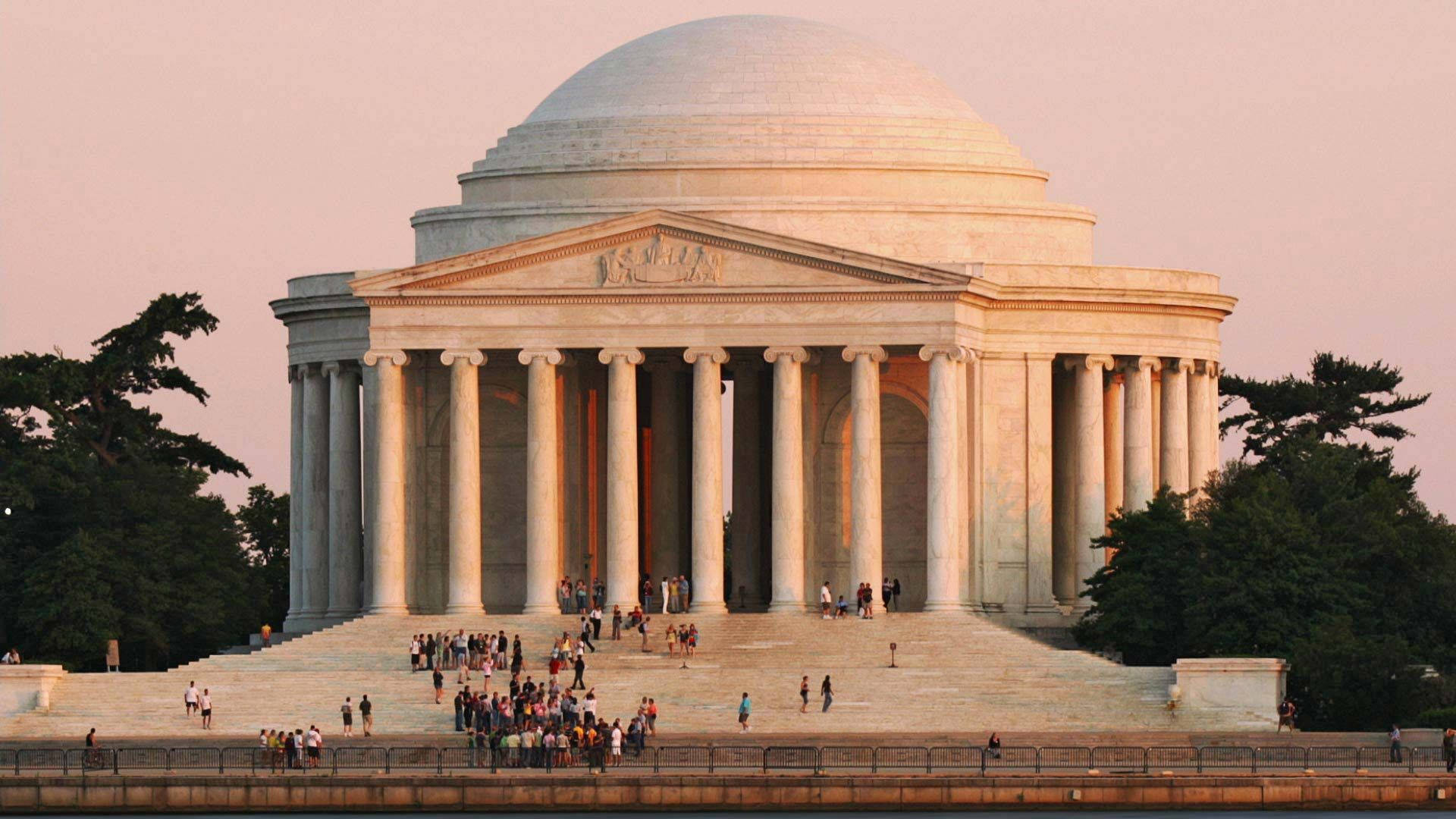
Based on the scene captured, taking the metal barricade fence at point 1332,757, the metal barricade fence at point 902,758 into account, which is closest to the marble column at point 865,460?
the metal barricade fence at point 902,758

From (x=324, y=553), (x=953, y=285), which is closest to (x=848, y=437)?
(x=953, y=285)

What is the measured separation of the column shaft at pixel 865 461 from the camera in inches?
5748

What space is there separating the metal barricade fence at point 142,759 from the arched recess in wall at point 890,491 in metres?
39.3

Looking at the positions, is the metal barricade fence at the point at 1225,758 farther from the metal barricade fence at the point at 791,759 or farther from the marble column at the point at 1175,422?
the marble column at the point at 1175,422

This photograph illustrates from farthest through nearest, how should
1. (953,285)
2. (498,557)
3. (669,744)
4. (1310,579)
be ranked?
(498,557)
(953,285)
(1310,579)
(669,744)

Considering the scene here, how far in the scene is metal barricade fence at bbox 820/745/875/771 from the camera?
11462cm

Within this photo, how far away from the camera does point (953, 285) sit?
145625mm

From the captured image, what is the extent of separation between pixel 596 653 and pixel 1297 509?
24969mm

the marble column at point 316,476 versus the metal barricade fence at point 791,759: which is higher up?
the marble column at point 316,476

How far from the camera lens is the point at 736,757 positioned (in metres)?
117

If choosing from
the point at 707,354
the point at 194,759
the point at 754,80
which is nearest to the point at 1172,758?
the point at 194,759

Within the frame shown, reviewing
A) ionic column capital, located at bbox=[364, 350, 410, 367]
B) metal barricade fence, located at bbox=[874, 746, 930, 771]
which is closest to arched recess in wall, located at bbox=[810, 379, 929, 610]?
ionic column capital, located at bbox=[364, 350, 410, 367]

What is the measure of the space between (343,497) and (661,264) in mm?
19131

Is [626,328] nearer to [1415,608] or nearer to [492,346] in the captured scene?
[492,346]
